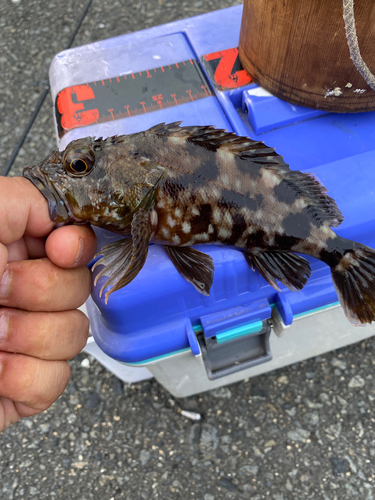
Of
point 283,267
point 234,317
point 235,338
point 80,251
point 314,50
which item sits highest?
point 314,50

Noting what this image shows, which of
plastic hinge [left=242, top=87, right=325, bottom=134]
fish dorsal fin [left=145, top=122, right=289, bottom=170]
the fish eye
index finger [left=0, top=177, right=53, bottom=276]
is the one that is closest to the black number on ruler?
plastic hinge [left=242, top=87, right=325, bottom=134]

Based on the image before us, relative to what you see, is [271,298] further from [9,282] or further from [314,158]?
[9,282]

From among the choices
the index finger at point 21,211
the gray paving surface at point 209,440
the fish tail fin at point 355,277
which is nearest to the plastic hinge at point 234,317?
the fish tail fin at point 355,277

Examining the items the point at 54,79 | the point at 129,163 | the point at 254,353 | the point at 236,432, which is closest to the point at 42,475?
the point at 236,432

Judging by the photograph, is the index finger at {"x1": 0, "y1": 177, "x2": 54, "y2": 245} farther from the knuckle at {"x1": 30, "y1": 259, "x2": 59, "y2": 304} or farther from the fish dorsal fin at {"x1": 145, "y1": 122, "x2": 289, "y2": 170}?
the fish dorsal fin at {"x1": 145, "y1": 122, "x2": 289, "y2": 170}

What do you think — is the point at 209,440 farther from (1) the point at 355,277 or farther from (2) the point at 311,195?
(2) the point at 311,195

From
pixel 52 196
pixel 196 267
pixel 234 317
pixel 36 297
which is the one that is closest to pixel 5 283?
pixel 36 297
